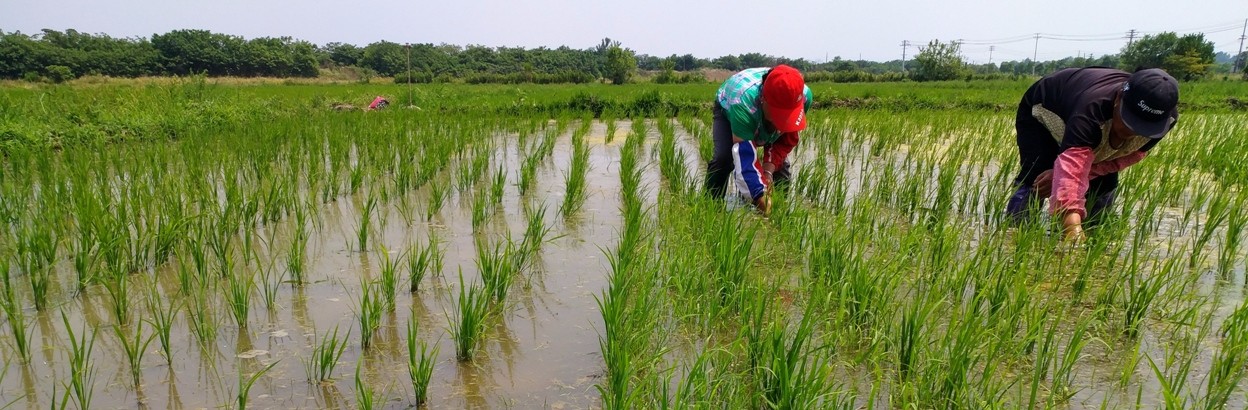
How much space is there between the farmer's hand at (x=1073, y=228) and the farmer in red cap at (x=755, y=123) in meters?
1.11

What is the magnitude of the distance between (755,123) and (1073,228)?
1305 millimetres

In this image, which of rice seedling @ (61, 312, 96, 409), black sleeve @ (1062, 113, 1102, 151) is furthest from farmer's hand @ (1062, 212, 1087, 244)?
rice seedling @ (61, 312, 96, 409)

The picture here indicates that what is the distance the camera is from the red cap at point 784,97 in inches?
112

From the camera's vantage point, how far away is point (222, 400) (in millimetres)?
1582

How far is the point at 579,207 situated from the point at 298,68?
34.7m

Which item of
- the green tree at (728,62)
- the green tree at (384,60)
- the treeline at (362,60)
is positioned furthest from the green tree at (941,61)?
the green tree at (384,60)

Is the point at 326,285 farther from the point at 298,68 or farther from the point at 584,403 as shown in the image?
the point at 298,68

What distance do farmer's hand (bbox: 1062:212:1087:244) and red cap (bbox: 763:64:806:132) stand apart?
1.11m

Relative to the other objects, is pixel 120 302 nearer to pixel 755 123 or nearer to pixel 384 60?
pixel 755 123

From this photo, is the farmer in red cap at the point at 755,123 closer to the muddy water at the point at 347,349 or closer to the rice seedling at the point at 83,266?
the muddy water at the point at 347,349

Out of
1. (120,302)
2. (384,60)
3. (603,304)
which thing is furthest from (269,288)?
(384,60)

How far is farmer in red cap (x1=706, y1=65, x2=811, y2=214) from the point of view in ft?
9.50

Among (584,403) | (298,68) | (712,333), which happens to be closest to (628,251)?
(712,333)

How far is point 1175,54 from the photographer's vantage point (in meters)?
33.2
